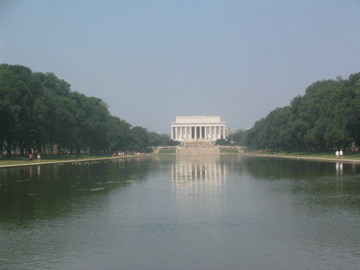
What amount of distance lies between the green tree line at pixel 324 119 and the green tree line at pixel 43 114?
40.9 meters

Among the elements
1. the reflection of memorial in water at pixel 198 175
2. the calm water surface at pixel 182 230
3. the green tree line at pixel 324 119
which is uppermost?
the green tree line at pixel 324 119

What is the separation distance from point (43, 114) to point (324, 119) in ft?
144

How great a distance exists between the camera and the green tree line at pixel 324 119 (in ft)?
193

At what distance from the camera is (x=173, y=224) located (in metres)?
12.8

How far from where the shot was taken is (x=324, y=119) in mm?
69312

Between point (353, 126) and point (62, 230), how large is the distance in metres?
53.6

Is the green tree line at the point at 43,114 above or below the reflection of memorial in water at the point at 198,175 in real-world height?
above

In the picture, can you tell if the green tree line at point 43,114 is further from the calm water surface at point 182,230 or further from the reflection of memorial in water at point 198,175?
the calm water surface at point 182,230

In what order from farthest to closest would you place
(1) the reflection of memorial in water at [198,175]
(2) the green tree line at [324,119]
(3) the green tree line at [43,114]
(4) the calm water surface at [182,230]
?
(2) the green tree line at [324,119] → (3) the green tree line at [43,114] → (1) the reflection of memorial in water at [198,175] → (4) the calm water surface at [182,230]

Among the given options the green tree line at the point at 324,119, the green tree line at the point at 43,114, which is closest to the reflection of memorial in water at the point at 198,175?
the green tree line at the point at 324,119

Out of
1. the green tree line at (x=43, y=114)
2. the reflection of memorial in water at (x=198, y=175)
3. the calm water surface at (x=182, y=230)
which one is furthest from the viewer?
the green tree line at (x=43, y=114)

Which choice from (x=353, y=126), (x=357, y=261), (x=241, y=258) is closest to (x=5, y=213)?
(x=241, y=258)

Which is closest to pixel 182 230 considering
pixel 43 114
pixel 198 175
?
pixel 198 175

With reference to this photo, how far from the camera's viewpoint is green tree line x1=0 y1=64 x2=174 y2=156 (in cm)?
5756
